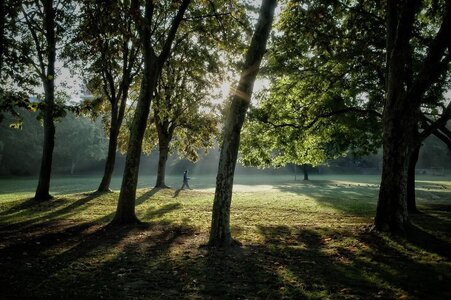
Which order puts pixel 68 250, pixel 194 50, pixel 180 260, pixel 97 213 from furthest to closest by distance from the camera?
1. pixel 194 50
2. pixel 97 213
3. pixel 68 250
4. pixel 180 260

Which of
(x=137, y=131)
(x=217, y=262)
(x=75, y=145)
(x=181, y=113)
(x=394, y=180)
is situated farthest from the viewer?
(x=75, y=145)

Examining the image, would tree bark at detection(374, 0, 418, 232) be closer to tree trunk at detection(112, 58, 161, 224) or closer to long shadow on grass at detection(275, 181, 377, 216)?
long shadow on grass at detection(275, 181, 377, 216)

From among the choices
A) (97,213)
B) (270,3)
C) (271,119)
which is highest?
(270,3)

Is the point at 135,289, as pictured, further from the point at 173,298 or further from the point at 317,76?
the point at 317,76

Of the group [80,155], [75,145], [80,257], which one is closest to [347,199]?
[80,257]

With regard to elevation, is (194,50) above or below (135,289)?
above

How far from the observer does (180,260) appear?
339 inches

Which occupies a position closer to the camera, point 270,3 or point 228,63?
point 270,3

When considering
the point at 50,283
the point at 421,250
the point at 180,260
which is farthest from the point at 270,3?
the point at 50,283

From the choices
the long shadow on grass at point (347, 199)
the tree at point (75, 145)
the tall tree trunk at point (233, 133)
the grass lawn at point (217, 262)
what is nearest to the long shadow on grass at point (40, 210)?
the grass lawn at point (217, 262)

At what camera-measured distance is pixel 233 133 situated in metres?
9.98

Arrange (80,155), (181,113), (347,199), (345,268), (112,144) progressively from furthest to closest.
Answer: (80,155) < (181,113) < (347,199) < (112,144) < (345,268)

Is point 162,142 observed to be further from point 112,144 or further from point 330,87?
point 330,87

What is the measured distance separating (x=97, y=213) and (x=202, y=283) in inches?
490
